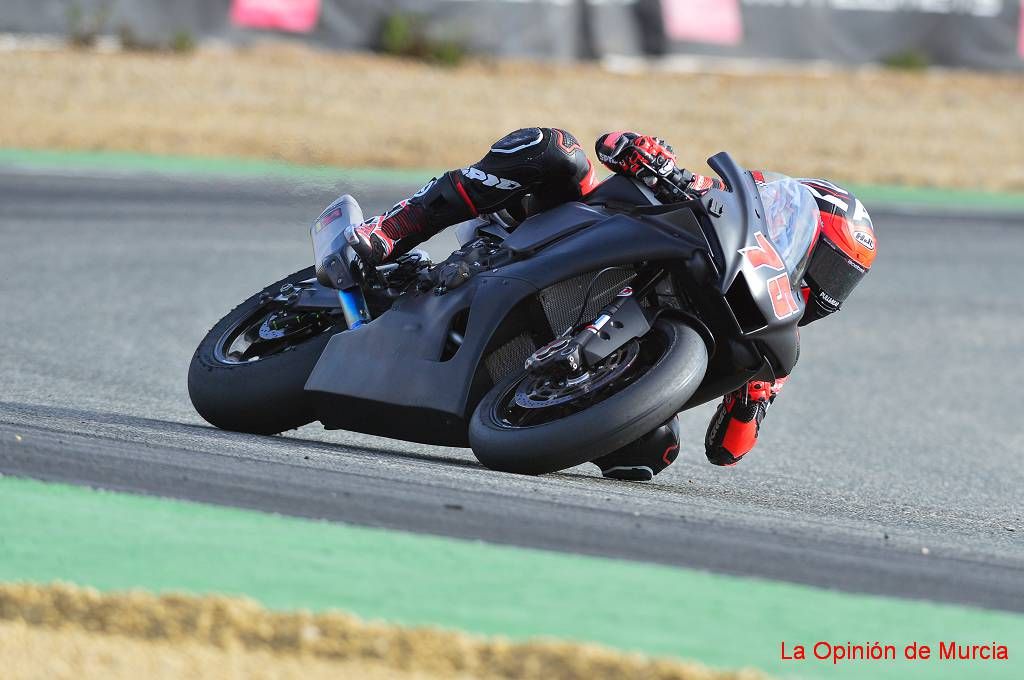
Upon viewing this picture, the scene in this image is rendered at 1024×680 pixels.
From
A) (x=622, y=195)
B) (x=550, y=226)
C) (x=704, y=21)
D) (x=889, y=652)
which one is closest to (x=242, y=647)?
(x=889, y=652)

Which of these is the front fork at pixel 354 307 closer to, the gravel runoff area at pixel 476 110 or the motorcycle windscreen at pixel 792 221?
the motorcycle windscreen at pixel 792 221

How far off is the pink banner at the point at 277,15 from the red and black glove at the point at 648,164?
16.0m

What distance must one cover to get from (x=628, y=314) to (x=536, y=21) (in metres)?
17.4

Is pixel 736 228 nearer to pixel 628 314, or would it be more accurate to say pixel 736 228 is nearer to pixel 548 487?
pixel 628 314

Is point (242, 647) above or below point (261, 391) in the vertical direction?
above

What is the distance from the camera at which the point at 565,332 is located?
4684 millimetres

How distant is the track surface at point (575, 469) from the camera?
12.6 ft

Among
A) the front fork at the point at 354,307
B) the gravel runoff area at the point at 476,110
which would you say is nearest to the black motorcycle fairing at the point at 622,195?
the front fork at the point at 354,307

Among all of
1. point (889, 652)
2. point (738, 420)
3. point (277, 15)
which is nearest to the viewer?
point (889, 652)

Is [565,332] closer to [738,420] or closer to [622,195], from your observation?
[622,195]

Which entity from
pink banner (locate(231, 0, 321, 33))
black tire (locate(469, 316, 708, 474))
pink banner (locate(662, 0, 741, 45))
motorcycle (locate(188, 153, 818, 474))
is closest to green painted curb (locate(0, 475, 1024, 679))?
black tire (locate(469, 316, 708, 474))

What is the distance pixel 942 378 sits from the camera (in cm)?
901

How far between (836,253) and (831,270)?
6 centimetres

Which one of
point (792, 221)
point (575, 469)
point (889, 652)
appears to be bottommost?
point (575, 469)
